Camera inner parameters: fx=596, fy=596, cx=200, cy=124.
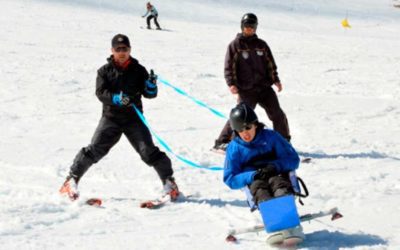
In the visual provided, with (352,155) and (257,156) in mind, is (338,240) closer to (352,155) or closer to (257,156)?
(257,156)

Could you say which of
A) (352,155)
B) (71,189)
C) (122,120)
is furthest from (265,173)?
(352,155)

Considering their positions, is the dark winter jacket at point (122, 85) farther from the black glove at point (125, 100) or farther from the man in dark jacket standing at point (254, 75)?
the man in dark jacket standing at point (254, 75)

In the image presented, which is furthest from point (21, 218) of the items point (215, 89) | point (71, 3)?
point (71, 3)

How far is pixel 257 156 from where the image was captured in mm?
4551

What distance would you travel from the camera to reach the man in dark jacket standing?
23.4 ft

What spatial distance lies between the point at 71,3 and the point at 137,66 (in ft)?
84.3

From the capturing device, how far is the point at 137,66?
5.59 m

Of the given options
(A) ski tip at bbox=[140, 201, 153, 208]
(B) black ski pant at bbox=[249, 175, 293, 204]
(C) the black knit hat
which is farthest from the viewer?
(A) ski tip at bbox=[140, 201, 153, 208]

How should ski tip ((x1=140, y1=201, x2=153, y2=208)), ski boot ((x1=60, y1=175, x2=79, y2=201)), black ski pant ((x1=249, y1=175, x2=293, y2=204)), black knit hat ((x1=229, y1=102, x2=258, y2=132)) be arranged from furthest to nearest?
ski boot ((x1=60, y1=175, x2=79, y2=201))
ski tip ((x1=140, y1=201, x2=153, y2=208))
black knit hat ((x1=229, y1=102, x2=258, y2=132))
black ski pant ((x1=249, y1=175, x2=293, y2=204))

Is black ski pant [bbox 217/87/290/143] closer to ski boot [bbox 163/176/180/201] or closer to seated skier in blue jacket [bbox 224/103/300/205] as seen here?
ski boot [bbox 163/176/180/201]

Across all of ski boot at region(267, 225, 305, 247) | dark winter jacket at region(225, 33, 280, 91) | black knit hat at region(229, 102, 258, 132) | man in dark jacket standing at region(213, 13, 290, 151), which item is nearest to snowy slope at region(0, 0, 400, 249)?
ski boot at region(267, 225, 305, 247)

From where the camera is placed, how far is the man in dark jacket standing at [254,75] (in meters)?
7.13

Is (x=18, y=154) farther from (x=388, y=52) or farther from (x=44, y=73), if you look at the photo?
(x=388, y=52)

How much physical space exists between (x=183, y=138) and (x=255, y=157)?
382cm
